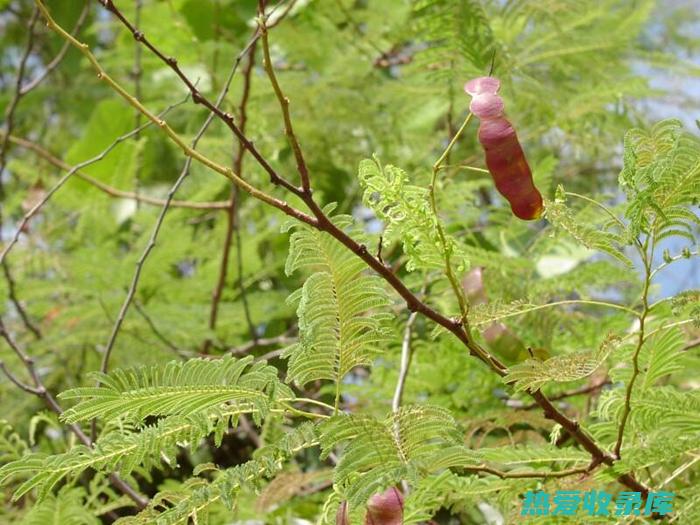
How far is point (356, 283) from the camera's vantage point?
17.5 inches

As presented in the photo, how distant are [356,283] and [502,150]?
0.09 metres

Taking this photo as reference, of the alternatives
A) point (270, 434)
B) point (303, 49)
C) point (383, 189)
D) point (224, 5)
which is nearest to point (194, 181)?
point (303, 49)

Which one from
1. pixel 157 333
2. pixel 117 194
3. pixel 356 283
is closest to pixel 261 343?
pixel 157 333

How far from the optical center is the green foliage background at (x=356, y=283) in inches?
17.1

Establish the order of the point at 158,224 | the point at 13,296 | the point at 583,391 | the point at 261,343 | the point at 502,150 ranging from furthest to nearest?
the point at 261,343
the point at 13,296
the point at 583,391
the point at 158,224
the point at 502,150

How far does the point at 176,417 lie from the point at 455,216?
0.53 meters

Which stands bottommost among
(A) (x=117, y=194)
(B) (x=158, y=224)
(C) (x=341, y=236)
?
(C) (x=341, y=236)

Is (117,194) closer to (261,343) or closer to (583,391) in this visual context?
(261,343)

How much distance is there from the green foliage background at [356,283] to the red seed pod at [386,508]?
0.02 metres

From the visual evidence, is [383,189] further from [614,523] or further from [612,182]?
[612,182]

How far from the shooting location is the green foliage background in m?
0.43

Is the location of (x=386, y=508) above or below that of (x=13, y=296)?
below

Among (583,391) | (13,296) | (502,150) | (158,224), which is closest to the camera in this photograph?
(502,150)

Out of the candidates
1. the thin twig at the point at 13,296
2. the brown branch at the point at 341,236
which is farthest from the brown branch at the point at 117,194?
the brown branch at the point at 341,236
